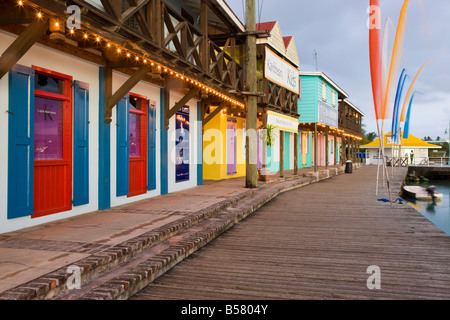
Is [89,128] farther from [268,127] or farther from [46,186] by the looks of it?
[268,127]

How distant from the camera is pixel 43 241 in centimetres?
404

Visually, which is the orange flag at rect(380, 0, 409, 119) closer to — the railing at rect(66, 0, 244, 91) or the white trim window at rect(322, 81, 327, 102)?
the railing at rect(66, 0, 244, 91)

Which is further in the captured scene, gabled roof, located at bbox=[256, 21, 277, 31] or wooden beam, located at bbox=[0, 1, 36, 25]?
gabled roof, located at bbox=[256, 21, 277, 31]

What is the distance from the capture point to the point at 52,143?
5320 mm

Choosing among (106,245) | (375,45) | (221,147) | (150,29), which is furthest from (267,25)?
(106,245)

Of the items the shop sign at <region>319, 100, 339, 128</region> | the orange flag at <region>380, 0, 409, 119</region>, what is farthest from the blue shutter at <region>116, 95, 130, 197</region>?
the shop sign at <region>319, 100, 339, 128</region>

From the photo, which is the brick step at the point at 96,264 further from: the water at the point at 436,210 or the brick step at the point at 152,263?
the water at the point at 436,210

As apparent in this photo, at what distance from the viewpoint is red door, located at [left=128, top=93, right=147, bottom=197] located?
736 centimetres

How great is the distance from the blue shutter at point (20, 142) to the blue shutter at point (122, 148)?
2038mm

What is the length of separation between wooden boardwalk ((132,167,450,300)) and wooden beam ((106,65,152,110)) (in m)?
3.03

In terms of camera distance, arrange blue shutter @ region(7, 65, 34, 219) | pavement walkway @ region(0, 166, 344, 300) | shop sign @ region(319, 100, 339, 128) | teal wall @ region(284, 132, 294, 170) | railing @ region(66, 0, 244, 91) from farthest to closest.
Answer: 1. teal wall @ region(284, 132, 294, 170)
2. shop sign @ region(319, 100, 339, 128)
3. railing @ region(66, 0, 244, 91)
4. blue shutter @ region(7, 65, 34, 219)
5. pavement walkway @ region(0, 166, 344, 300)

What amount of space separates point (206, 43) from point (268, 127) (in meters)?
5.38

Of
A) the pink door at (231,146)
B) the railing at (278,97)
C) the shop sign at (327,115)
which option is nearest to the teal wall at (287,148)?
the shop sign at (327,115)

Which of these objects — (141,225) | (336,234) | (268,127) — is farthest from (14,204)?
(268,127)
